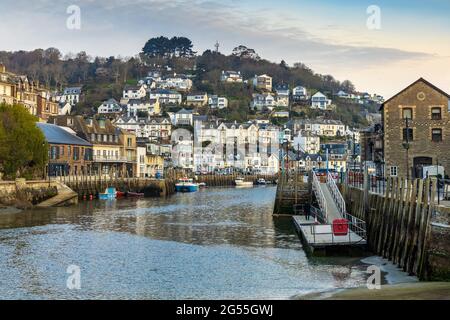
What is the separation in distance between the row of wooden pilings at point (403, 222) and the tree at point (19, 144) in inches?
1610

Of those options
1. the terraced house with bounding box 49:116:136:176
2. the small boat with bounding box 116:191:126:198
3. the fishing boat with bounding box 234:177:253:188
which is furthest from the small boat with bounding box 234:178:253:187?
the small boat with bounding box 116:191:126:198

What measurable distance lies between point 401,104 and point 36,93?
273 ft

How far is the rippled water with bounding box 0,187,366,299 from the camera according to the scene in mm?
22406

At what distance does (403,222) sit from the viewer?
82.4 ft

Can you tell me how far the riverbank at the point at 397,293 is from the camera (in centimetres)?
1790

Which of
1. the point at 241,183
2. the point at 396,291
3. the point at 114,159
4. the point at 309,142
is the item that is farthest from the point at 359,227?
the point at 309,142

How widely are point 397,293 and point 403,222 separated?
674 centimetres

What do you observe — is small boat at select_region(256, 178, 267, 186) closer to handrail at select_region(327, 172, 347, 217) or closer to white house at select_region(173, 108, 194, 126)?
white house at select_region(173, 108, 194, 126)

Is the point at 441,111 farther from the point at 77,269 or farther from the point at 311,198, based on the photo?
the point at 77,269

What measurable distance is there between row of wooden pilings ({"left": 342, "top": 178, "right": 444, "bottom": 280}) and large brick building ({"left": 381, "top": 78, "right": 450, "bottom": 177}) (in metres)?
15.7

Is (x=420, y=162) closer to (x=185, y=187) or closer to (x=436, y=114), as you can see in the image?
(x=436, y=114)

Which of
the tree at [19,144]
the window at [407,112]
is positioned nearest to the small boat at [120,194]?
the tree at [19,144]
